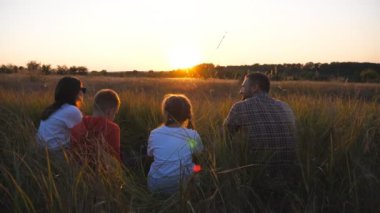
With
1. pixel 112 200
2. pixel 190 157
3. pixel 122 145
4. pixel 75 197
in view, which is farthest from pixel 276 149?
pixel 122 145

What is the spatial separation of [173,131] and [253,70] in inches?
232

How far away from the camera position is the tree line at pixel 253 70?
26.9 feet

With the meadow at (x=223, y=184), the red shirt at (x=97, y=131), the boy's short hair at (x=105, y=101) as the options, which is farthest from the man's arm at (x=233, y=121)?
the boy's short hair at (x=105, y=101)

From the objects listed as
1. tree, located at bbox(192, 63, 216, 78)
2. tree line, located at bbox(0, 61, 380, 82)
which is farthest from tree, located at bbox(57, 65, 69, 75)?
tree, located at bbox(192, 63, 216, 78)

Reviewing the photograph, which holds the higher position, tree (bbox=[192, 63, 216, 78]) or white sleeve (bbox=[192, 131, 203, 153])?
tree (bbox=[192, 63, 216, 78])

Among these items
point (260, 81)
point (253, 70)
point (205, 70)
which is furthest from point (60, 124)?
point (253, 70)

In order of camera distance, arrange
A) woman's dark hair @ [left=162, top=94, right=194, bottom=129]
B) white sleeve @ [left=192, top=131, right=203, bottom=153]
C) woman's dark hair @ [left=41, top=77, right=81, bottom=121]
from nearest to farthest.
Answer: white sleeve @ [left=192, top=131, right=203, bottom=153], woman's dark hair @ [left=162, top=94, right=194, bottom=129], woman's dark hair @ [left=41, top=77, right=81, bottom=121]

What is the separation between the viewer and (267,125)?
4176 millimetres

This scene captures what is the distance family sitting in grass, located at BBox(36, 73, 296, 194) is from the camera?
371cm

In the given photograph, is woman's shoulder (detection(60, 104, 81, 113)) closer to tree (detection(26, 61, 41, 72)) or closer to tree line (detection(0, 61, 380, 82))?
tree line (detection(0, 61, 380, 82))

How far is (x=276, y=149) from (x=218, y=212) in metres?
1.31

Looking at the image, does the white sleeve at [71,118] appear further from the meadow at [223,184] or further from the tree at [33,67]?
the tree at [33,67]

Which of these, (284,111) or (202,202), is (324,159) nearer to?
(284,111)

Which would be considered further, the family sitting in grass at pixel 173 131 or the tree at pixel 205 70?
the tree at pixel 205 70
